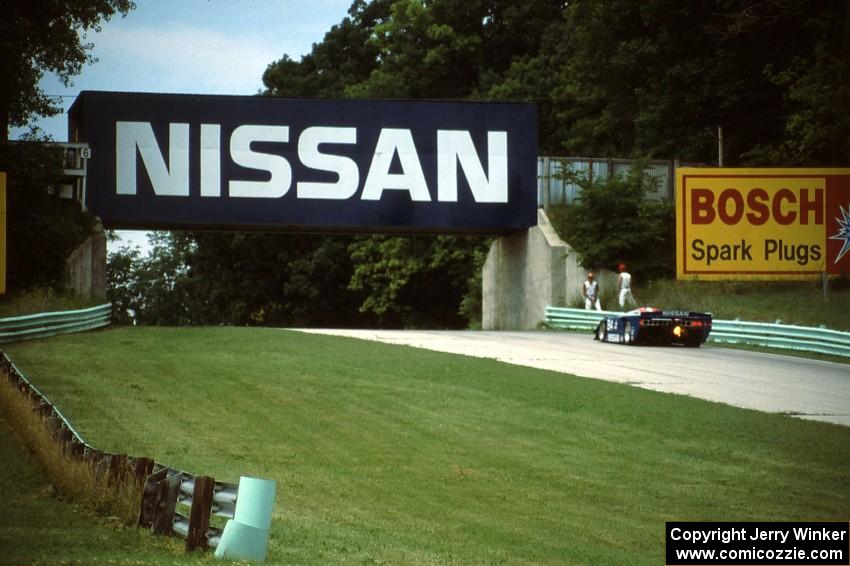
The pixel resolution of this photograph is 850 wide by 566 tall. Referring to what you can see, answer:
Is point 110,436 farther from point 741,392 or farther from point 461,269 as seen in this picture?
point 461,269

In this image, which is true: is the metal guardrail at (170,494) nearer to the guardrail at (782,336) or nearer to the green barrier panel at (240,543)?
the green barrier panel at (240,543)

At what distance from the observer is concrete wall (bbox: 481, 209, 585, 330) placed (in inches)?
1903

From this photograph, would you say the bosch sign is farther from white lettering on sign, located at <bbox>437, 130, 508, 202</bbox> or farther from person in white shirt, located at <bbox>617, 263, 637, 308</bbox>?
white lettering on sign, located at <bbox>437, 130, 508, 202</bbox>

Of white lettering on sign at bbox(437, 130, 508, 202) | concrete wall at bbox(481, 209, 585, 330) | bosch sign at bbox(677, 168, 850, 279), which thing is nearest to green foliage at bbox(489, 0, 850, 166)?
concrete wall at bbox(481, 209, 585, 330)

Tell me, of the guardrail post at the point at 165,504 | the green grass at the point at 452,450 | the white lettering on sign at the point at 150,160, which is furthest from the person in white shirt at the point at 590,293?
the guardrail post at the point at 165,504

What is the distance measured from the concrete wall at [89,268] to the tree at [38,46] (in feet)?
15.3

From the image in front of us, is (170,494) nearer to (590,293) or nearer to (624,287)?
(624,287)

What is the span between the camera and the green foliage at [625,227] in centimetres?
4800

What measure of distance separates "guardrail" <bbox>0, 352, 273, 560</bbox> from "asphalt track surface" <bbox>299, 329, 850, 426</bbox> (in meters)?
13.2

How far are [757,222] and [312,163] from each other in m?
17.0

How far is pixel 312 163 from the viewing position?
156 feet

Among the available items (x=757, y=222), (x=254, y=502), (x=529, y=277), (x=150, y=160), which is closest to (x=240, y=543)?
(x=254, y=502)

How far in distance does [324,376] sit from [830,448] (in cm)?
1043

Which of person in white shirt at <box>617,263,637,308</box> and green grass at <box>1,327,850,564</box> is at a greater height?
person in white shirt at <box>617,263,637,308</box>
